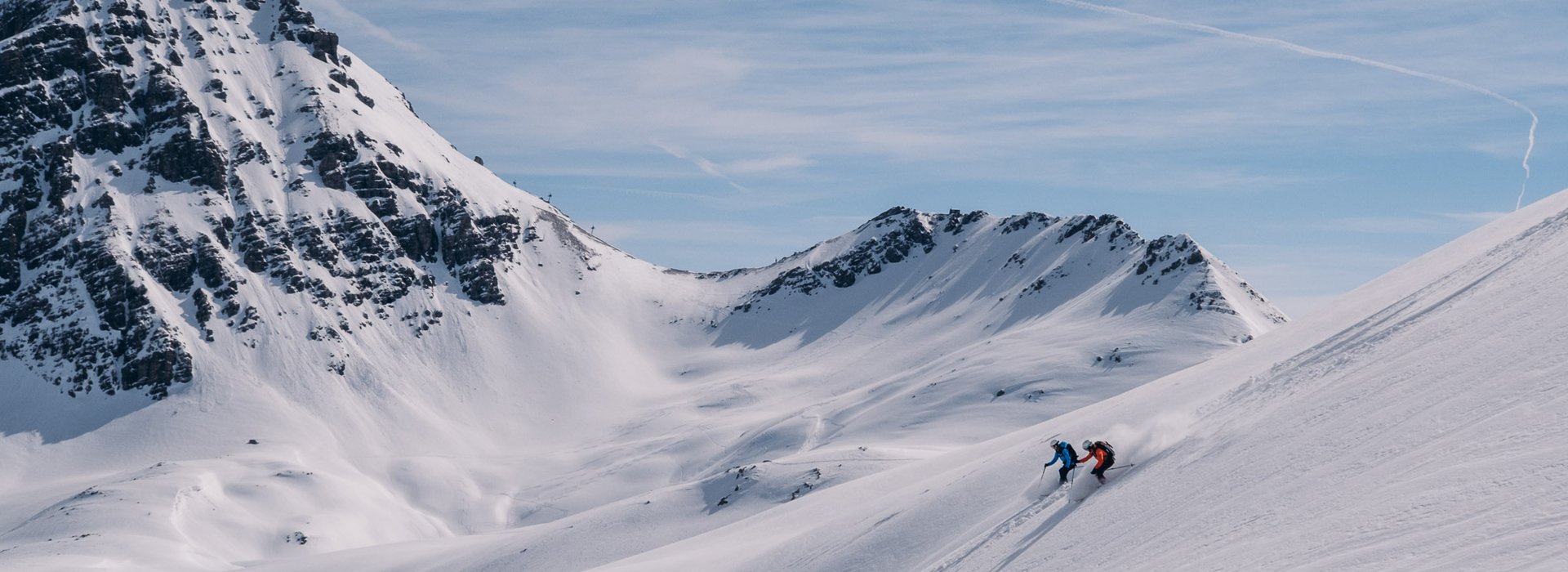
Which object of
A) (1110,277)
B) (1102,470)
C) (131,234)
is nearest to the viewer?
(1102,470)

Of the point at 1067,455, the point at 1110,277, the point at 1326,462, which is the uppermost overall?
the point at 1110,277

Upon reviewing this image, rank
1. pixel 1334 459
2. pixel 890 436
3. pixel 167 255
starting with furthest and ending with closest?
pixel 167 255 < pixel 890 436 < pixel 1334 459

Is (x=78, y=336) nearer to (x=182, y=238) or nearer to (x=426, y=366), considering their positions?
(x=182, y=238)

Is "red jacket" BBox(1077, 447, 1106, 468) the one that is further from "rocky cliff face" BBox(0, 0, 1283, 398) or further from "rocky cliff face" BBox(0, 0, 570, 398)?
"rocky cliff face" BBox(0, 0, 570, 398)

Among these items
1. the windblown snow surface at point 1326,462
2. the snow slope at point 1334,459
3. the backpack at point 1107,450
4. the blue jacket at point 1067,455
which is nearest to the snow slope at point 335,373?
the windblown snow surface at point 1326,462

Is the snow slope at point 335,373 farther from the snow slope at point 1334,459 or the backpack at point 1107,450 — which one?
the backpack at point 1107,450

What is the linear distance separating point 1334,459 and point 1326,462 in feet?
0.48

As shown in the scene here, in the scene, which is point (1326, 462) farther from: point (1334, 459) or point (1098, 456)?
point (1098, 456)

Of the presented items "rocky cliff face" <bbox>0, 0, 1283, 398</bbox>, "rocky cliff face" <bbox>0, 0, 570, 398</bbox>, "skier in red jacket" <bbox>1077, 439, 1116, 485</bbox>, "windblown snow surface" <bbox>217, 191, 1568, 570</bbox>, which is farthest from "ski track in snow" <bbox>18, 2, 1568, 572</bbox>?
"rocky cliff face" <bbox>0, 0, 570, 398</bbox>

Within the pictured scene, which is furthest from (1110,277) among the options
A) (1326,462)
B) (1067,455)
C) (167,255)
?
(1326,462)

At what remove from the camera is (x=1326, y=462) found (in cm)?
2186

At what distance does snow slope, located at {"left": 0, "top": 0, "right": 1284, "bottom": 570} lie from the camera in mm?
130625

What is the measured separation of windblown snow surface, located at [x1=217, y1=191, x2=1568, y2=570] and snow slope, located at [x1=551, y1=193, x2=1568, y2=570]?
6 centimetres

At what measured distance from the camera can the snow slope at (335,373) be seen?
131 metres
